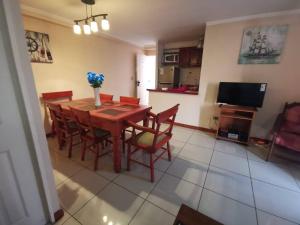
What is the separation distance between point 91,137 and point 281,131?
9.41 ft

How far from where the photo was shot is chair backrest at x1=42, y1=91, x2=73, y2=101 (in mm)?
2715

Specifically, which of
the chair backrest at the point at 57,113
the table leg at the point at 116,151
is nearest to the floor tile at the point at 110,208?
the table leg at the point at 116,151

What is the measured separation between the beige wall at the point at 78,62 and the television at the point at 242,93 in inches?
117

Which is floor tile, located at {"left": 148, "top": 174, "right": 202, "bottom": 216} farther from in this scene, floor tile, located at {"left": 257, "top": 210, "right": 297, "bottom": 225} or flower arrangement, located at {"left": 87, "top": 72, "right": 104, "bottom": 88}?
flower arrangement, located at {"left": 87, "top": 72, "right": 104, "bottom": 88}

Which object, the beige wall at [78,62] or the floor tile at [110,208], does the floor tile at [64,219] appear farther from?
the beige wall at [78,62]

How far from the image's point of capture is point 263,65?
2670mm

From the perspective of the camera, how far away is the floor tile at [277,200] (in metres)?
1.42

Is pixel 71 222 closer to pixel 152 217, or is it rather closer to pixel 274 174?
pixel 152 217

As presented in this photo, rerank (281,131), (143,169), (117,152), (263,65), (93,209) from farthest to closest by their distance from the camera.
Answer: (263,65) → (281,131) → (143,169) → (117,152) → (93,209)

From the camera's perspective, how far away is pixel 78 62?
10.8 feet

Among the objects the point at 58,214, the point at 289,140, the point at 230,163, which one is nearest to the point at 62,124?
the point at 58,214

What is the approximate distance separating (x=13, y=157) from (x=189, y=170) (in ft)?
6.14

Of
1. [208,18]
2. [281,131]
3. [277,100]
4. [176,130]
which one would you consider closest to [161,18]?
[208,18]

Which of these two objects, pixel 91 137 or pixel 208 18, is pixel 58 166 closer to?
pixel 91 137
